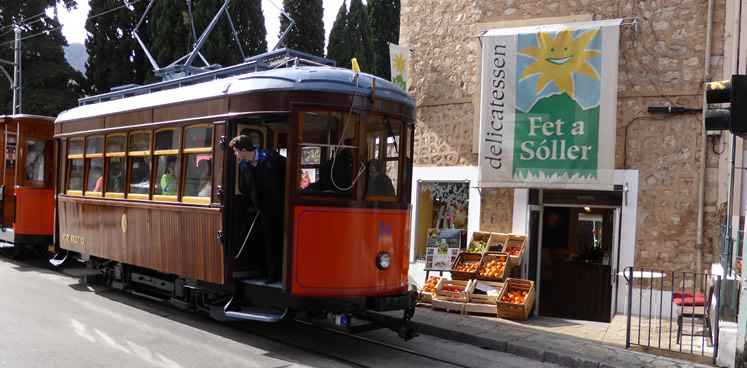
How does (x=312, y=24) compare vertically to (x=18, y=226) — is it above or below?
above

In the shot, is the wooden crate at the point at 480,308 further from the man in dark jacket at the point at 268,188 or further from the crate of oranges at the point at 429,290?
the man in dark jacket at the point at 268,188

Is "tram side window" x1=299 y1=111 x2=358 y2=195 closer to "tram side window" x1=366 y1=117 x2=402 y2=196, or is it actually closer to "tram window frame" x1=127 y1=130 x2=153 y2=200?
"tram side window" x1=366 y1=117 x2=402 y2=196

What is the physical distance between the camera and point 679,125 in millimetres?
9867

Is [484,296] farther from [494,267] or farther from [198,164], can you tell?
[198,164]

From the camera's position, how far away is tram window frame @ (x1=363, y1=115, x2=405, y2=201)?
691 centimetres

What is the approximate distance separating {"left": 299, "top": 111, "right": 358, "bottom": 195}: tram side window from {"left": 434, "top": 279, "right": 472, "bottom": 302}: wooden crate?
3.72 m

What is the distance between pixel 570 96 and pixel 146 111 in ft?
21.7

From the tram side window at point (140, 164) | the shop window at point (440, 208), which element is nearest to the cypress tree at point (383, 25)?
the shop window at point (440, 208)

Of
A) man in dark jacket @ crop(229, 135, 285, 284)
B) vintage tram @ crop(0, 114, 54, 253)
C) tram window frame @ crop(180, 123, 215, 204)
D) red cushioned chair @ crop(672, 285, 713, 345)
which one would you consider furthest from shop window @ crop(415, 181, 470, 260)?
vintage tram @ crop(0, 114, 54, 253)

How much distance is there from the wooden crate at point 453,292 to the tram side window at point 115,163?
5.00m

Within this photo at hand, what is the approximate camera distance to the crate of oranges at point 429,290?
10.1 meters

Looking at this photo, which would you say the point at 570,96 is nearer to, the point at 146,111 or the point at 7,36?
the point at 146,111

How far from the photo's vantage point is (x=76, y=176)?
34.3 ft

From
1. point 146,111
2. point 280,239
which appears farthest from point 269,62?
point 280,239
